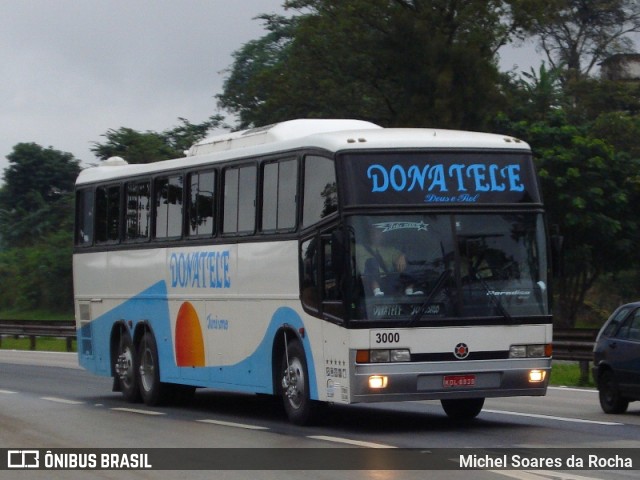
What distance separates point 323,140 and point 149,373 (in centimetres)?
666

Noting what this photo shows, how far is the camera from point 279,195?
54.0 feet

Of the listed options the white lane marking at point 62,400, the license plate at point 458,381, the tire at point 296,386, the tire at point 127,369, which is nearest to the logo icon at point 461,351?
the license plate at point 458,381

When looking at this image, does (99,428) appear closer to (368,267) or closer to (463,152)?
(368,267)

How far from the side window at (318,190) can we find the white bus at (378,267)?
23 mm

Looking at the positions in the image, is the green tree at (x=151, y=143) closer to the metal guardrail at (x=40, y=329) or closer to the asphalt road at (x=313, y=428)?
the metal guardrail at (x=40, y=329)

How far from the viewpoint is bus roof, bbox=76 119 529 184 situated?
49.5 feet

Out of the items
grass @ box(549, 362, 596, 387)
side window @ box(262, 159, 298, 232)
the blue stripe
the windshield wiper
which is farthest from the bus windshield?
grass @ box(549, 362, 596, 387)

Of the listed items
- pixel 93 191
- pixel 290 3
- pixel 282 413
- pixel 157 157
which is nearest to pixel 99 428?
pixel 282 413

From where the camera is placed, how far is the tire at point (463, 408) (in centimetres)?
1620

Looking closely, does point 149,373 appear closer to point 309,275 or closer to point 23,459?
point 309,275

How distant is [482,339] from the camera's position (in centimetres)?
1468

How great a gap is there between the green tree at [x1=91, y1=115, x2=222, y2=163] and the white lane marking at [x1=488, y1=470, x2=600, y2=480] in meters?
53.7

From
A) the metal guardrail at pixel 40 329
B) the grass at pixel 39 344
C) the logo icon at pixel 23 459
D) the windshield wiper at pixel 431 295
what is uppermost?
the windshield wiper at pixel 431 295

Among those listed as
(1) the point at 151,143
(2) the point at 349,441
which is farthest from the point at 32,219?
(2) the point at 349,441
